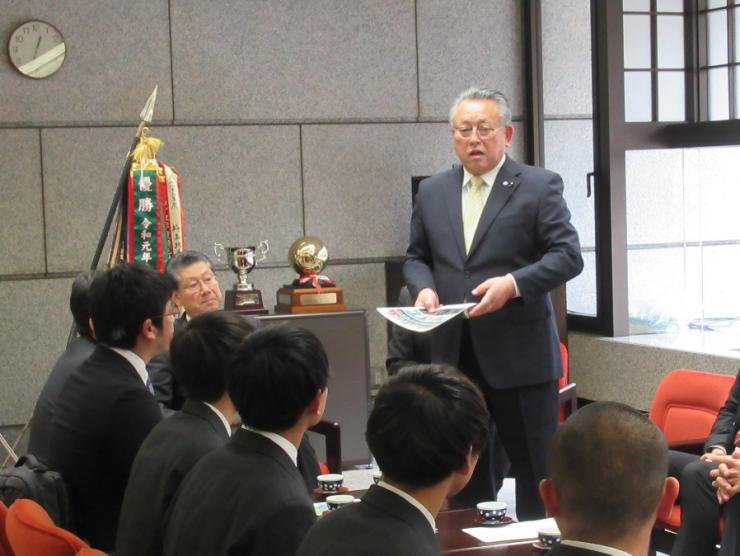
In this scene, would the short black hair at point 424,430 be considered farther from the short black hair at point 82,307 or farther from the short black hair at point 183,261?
the short black hair at point 183,261

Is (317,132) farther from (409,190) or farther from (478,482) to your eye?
(478,482)

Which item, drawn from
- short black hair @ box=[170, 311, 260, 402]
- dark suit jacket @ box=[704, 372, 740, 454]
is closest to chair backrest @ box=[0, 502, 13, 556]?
short black hair @ box=[170, 311, 260, 402]

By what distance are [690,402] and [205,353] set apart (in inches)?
87.6

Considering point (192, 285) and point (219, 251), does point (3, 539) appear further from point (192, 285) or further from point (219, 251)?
point (219, 251)

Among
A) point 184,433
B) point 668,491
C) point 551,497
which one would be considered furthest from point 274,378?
point 668,491

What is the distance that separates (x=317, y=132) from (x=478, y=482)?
3.03 metres

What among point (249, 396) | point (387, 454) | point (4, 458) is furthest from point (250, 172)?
point (387, 454)

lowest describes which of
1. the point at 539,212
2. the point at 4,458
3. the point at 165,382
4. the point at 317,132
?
the point at 4,458

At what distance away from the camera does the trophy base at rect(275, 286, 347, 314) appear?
18.0 ft

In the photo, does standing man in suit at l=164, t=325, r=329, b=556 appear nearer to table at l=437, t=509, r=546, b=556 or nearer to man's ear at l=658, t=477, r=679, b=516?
table at l=437, t=509, r=546, b=556

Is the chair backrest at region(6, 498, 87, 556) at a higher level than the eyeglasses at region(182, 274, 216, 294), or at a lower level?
lower

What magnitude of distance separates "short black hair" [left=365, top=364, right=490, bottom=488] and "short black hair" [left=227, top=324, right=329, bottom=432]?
35 centimetres

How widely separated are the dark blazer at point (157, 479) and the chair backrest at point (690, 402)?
212cm

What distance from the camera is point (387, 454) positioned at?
173cm
